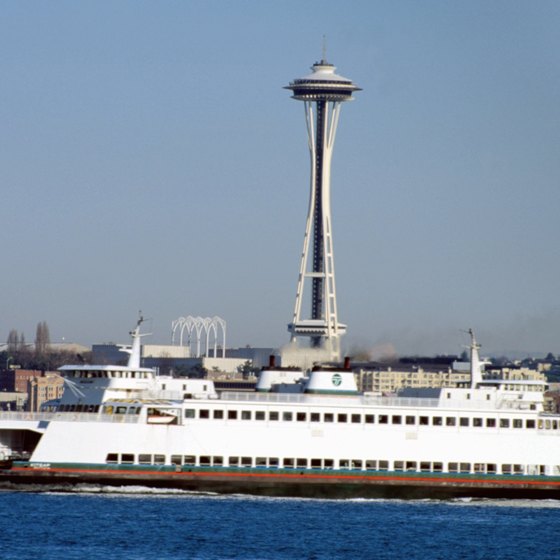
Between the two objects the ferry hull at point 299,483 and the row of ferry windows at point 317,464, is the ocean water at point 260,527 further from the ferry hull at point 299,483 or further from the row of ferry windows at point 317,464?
the row of ferry windows at point 317,464

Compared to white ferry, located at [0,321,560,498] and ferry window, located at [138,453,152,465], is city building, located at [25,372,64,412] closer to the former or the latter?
white ferry, located at [0,321,560,498]

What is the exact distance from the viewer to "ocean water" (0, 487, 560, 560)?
5272cm

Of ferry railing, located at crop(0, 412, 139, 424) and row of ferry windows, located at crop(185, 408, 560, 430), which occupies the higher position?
row of ferry windows, located at crop(185, 408, 560, 430)

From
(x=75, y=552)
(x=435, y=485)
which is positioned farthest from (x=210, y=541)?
(x=435, y=485)

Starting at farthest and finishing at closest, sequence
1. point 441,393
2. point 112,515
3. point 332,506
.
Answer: point 441,393 < point 332,506 < point 112,515

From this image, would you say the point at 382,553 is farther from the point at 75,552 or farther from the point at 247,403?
the point at 247,403

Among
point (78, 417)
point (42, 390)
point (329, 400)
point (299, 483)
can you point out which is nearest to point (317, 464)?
point (299, 483)

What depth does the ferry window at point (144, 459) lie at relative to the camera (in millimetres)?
65312

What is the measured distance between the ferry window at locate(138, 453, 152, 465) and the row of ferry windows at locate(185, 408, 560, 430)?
2.17 metres

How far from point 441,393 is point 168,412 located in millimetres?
11359

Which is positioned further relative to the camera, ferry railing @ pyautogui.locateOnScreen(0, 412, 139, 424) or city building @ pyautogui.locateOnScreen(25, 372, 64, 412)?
city building @ pyautogui.locateOnScreen(25, 372, 64, 412)

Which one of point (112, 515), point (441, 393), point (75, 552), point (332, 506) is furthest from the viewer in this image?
point (441, 393)

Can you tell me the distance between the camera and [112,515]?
58875 millimetres

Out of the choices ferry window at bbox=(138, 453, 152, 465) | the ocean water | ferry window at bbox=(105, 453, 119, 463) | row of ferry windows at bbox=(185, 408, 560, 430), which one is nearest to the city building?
row of ferry windows at bbox=(185, 408, 560, 430)
